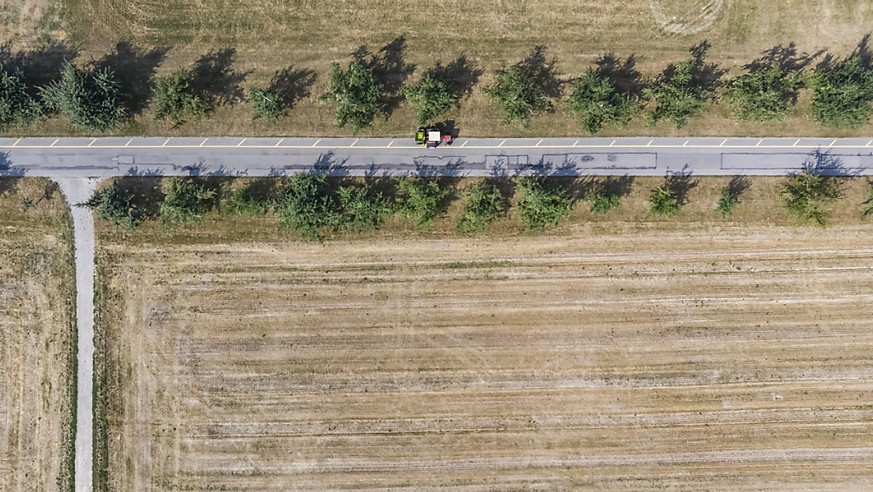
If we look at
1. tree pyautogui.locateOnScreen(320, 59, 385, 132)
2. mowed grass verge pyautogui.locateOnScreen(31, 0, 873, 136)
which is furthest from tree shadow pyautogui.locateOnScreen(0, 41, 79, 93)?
tree pyautogui.locateOnScreen(320, 59, 385, 132)

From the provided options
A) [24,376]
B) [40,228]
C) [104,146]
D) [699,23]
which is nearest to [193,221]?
[104,146]

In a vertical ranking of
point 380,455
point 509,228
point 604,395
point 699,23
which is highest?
point 699,23

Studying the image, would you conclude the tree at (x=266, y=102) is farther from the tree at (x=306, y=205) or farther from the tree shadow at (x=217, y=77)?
the tree at (x=306, y=205)

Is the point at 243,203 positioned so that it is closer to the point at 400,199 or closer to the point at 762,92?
the point at 400,199

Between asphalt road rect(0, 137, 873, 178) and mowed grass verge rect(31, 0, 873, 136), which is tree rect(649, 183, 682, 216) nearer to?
asphalt road rect(0, 137, 873, 178)

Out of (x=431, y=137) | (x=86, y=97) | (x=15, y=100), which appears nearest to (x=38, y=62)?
(x=15, y=100)

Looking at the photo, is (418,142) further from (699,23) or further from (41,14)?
(41,14)

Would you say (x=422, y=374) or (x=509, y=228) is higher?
(x=509, y=228)
